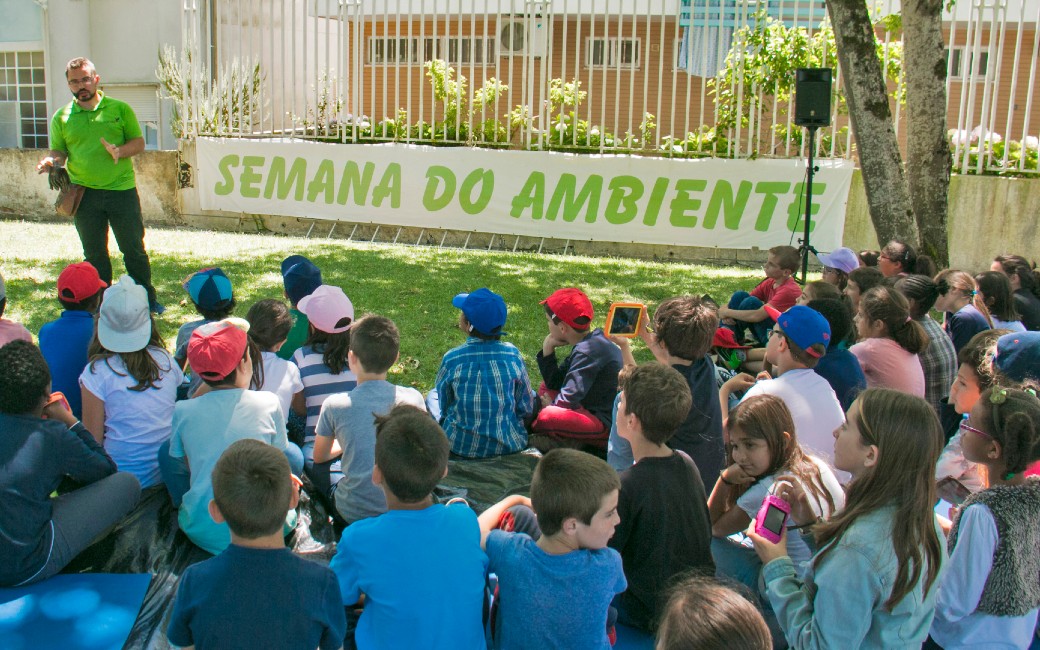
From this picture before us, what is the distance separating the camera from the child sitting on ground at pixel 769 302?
6.25 meters

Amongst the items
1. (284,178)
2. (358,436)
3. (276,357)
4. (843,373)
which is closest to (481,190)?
(284,178)

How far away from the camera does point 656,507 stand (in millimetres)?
3012

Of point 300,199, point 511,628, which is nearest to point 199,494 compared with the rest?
point 511,628

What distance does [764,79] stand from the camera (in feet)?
35.6

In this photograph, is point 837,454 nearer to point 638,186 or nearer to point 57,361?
point 57,361

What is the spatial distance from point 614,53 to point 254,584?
38.1 feet

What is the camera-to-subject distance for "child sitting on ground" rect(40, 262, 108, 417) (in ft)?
14.6

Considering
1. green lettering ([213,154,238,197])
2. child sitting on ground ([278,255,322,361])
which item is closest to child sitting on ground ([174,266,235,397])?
child sitting on ground ([278,255,322,361])

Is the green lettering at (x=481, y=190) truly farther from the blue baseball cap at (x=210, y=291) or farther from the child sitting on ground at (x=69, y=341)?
the child sitting on ground at (x=69, y=341)

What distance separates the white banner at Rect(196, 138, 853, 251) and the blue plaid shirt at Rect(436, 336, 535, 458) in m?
6.95

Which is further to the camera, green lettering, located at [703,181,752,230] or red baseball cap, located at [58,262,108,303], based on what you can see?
green lettering, located at [703,181,752,230]

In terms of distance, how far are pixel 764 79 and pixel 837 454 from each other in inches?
352

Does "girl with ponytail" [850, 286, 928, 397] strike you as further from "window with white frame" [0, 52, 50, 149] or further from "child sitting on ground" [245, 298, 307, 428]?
"window with white frame" [0, 52, 50, 149]

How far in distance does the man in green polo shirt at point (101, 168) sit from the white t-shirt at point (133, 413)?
11.6 feet
